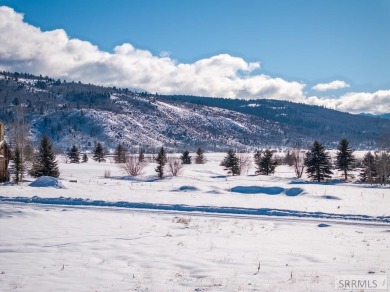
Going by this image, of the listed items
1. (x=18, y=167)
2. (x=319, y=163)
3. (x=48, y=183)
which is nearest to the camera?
(x=48, y=183)

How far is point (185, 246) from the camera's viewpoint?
13945 mm

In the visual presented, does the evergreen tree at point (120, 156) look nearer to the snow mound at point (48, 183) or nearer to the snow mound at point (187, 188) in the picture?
the snow mound at point (187, 188)

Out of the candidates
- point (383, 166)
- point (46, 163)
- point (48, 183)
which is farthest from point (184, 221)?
point (383, 166)

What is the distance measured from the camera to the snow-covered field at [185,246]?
9.78 m

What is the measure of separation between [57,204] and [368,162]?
52.7 meters

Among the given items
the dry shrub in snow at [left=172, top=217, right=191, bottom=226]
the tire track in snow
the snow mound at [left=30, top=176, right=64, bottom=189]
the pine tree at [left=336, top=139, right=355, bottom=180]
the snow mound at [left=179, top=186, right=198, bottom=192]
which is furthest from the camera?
the pine tree at [left=336, top=139, right=355, bottom=180]

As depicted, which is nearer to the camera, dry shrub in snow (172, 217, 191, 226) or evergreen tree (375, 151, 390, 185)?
dry shrub in snow (172, 217, 191, 226)

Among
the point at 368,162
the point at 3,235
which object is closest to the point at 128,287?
the point at 3,235

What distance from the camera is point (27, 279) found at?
956cm

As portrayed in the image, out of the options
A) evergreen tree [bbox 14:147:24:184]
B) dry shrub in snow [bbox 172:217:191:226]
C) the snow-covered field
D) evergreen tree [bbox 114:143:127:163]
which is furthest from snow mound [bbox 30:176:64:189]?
evergreen tree [bbox 114:143:127:163]

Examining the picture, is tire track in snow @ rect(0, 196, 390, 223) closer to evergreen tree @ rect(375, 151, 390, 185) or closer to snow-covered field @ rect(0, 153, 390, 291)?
snow-covered field @ rect(0, 153, 390, 291)

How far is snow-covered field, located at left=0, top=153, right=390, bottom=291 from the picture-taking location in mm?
9781

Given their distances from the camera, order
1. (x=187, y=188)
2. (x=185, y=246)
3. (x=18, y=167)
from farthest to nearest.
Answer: (x=18, y=167) → (x=187, y=188) → (x=185, y=246)

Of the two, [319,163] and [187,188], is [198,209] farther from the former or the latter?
[319,163]
